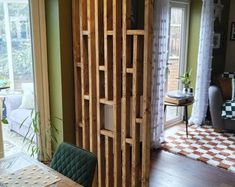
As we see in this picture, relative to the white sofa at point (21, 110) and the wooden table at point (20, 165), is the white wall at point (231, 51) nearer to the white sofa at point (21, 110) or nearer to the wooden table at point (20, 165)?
the white sofa at point (21, 110)

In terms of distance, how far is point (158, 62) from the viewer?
147 inches

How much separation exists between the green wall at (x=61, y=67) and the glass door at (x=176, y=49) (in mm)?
2219

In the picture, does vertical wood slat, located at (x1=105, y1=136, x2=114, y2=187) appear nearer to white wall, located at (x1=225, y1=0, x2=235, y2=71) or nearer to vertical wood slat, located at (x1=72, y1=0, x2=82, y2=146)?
vertical wood slat, located at (x1=72, y1=0, x2=82, y2=146)

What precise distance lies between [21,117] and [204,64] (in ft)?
10.6

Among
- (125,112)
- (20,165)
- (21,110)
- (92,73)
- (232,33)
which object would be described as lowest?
(20,165)

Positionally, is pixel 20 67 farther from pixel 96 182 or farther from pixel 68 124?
pixel 96 182

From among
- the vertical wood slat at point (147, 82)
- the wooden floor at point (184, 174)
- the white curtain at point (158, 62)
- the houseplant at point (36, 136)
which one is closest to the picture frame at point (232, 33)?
the white curtain at point (158, 62)

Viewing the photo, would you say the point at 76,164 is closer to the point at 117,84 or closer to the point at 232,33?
the point at 117,84

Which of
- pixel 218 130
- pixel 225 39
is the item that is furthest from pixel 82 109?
pixel 225 39

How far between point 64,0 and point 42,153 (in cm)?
164

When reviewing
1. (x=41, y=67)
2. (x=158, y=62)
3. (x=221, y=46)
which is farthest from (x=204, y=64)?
(x=41, y=67)

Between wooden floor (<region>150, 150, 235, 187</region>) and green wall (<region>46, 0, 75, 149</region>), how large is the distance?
1101mm

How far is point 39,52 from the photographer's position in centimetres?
283

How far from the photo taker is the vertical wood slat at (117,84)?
231 centimetres
